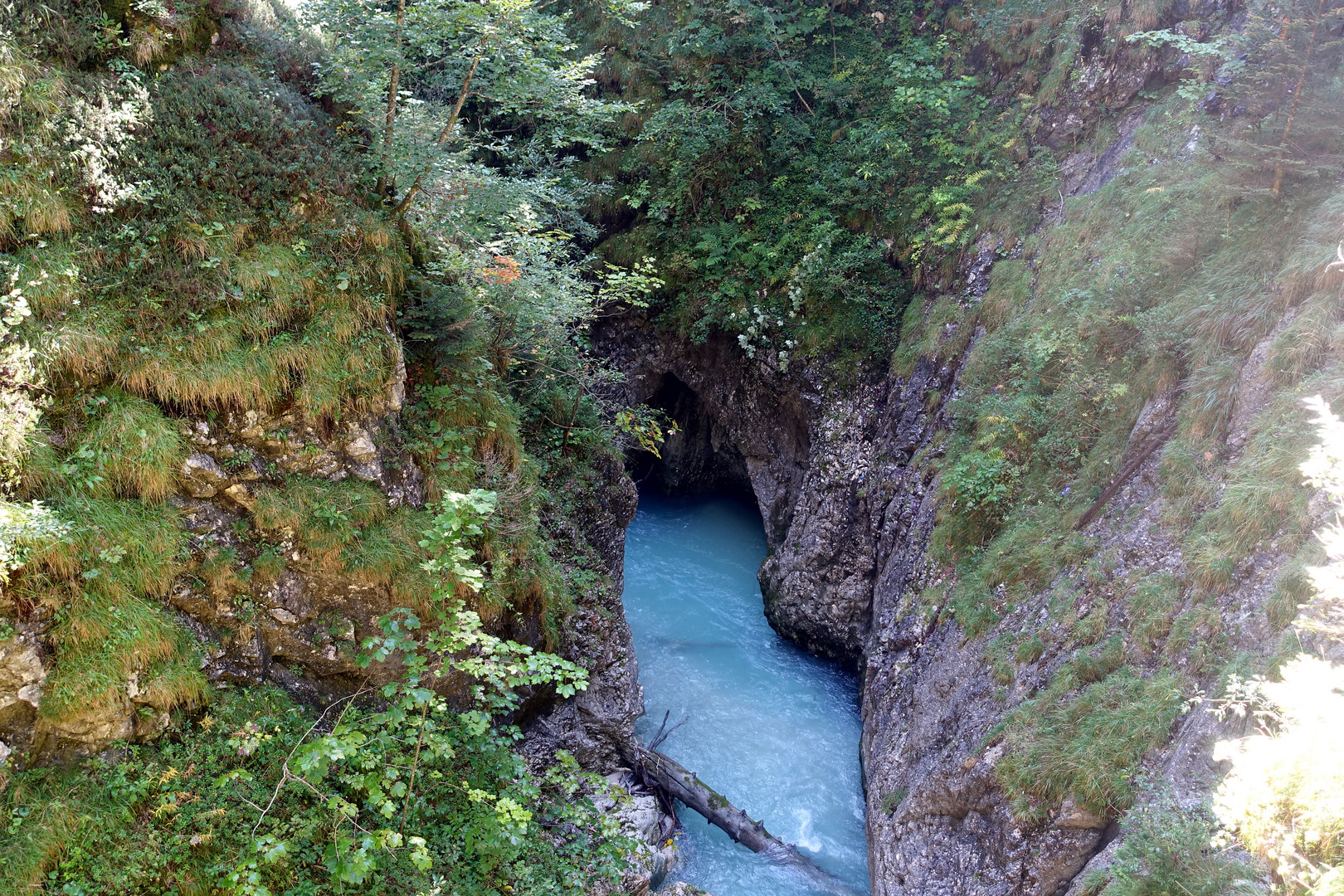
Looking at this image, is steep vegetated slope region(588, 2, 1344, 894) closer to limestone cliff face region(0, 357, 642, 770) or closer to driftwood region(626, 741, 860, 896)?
driftwood region(626, 741, 860, 896)

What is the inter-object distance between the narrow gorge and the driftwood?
0.05m

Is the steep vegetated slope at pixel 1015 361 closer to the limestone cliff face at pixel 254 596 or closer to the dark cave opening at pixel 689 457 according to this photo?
the dark cave opening at pixel 689 457

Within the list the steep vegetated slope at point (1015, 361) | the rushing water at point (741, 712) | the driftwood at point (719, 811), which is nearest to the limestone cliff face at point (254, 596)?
the driftwood at point (719, 811)

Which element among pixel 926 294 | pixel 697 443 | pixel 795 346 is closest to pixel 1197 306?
pixel 926 294

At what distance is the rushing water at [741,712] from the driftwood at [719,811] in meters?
0.17

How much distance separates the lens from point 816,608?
12859 mm

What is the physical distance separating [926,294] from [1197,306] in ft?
16.9

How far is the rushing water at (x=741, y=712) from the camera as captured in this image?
9336 mm

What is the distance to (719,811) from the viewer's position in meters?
9.31

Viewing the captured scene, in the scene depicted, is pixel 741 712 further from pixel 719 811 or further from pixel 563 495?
pixel 563 495

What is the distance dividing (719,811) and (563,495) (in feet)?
15.6

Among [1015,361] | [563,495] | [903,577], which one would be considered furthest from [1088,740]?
[563,495]

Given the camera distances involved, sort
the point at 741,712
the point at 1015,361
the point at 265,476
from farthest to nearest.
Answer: the point at 741,712, the point at 1015,361, the point at 265,476

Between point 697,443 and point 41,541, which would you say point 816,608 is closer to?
point 697,443
